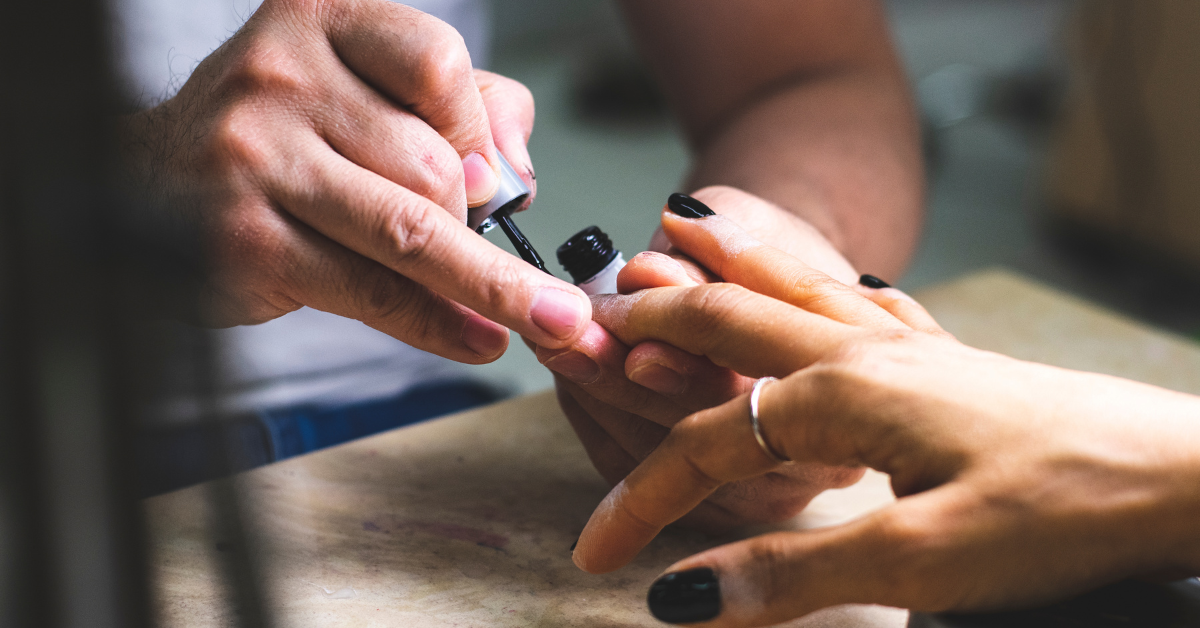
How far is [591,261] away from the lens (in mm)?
643

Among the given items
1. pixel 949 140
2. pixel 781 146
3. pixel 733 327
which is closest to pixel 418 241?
pixel 733 327

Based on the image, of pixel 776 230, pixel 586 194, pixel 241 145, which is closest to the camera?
pixel 241 145

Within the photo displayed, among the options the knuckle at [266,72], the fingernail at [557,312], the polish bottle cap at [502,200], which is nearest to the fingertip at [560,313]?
the fingernail at [557,312]

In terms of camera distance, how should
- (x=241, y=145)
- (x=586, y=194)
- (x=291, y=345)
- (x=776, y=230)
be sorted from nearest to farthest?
(x=241, y=145)
(x=776, y=230)
(x=291, y=345)
(x=586, y=194)

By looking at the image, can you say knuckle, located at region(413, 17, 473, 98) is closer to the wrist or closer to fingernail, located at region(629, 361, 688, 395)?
fingernail, located at region(629, 361, 688, 395)

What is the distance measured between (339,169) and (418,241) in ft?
0.22

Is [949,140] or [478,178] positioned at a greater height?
[949,140]

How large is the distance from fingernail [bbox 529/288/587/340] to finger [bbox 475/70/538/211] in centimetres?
13

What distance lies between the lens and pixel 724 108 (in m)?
1.09

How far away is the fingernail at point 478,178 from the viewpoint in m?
0.57

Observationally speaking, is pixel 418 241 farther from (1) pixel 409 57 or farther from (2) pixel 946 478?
(2) pixel 946 478

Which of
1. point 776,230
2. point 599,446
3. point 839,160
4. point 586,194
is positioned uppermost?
point 586,194

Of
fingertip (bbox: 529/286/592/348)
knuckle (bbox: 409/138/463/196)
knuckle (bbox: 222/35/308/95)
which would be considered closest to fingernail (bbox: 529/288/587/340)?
fingertip (bbox: 529/286/592/348)

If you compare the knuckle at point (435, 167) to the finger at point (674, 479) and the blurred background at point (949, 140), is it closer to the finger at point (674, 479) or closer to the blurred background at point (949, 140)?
the finger at point (674, 479)
